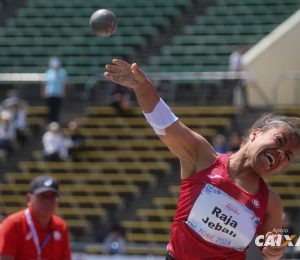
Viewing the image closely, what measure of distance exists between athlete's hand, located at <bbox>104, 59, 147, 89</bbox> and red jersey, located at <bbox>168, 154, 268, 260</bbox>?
0.59 metres

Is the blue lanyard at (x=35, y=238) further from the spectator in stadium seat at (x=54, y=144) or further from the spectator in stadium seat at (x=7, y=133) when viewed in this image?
the spectator in stadium seat at (x=7, y=133)

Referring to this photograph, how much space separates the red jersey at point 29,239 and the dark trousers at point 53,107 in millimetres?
12170

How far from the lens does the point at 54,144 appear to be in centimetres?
1870

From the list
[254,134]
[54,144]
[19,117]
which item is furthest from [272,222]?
[19,117]

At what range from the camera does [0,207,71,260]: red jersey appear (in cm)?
716

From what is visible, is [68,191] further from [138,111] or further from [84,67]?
[84,67]

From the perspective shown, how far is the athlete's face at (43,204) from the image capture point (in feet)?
24.2

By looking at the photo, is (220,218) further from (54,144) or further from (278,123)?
(54,144)

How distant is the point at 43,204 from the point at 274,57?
13209mm

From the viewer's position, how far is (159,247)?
48.8 feet

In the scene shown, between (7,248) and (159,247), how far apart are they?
25.9 ft

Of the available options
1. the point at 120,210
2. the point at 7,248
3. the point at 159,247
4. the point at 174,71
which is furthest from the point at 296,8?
the point at 7,248

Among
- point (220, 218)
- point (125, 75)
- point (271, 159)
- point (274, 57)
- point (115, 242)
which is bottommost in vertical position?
point (115, 242)

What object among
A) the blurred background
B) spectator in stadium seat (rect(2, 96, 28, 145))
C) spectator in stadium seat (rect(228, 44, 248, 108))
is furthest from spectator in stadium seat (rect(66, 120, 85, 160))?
spectator in stadium seat (rect(228, 44, 248, 108))
